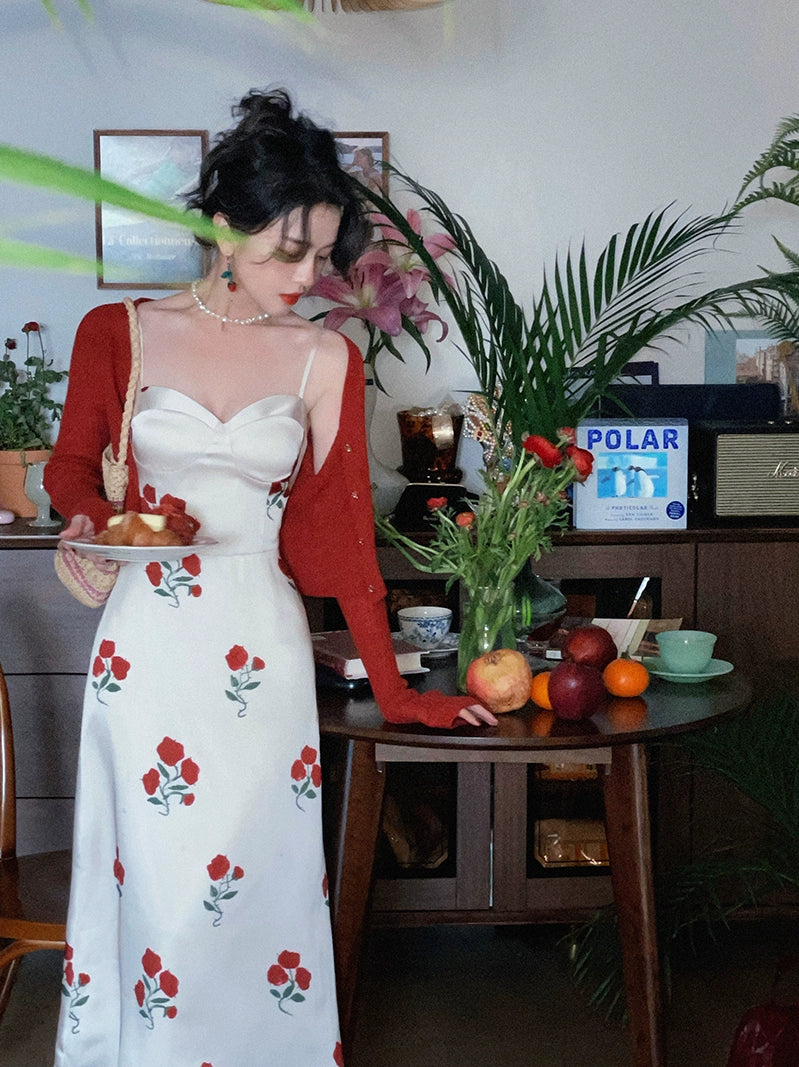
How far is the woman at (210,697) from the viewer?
1605 millimetres

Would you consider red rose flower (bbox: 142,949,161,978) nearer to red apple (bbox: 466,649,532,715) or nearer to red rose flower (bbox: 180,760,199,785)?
red rose flower (bbox: 180,760,199,785)

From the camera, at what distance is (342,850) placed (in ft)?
6.35

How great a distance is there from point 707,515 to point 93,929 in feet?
5.11

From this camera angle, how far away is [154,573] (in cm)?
164

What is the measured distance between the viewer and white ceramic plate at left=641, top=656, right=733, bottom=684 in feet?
6.43

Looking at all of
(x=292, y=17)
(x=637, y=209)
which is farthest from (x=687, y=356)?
(x=292, y=17)

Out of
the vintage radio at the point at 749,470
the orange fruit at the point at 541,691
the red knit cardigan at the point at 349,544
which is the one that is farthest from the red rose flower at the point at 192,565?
the vintage radio at the point at 749,470

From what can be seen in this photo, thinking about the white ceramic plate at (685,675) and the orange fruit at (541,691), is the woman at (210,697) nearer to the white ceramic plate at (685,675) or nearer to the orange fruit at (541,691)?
the orange fruit at (541,691)

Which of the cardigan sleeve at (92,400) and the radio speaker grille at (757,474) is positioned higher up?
the cardigan sleeve at (92,400)

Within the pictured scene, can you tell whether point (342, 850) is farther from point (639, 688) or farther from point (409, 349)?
point (409, 349)

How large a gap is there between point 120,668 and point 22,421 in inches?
50.4

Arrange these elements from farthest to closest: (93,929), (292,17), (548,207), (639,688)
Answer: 1. (548,207)
2. (639,688)
3. (93,929)
4. (292,17)

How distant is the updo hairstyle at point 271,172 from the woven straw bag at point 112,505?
0.23m

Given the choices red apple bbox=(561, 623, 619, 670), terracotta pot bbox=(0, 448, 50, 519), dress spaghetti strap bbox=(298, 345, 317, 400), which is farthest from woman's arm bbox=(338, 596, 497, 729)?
terracotta pot bbox=(0, 448, 50, 519)
